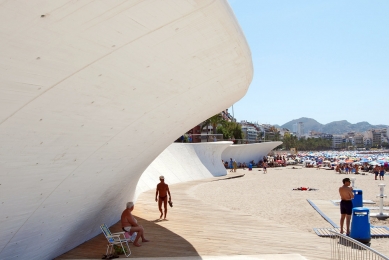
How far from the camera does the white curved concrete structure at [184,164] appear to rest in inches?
805

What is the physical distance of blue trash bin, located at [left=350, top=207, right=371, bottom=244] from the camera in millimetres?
8492

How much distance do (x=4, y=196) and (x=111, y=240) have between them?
288cm

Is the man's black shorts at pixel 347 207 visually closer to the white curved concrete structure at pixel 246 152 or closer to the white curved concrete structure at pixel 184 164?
the white curved concrete structure at pixel 184 164

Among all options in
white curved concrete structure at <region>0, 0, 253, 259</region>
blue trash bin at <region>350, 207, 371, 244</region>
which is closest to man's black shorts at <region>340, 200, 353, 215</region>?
blue trash bin at <region>350, 207, 371, 244</region>

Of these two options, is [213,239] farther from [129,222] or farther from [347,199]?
[347,199]

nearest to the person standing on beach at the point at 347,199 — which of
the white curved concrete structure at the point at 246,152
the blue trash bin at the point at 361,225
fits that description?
the blue trash bin at the point at 361,225

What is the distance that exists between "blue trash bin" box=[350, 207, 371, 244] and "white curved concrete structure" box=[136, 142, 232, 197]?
412 inches

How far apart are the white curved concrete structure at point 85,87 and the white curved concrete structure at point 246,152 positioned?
39.8 m

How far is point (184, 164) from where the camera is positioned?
26.0 metres

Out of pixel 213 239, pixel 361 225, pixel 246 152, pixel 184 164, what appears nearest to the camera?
pixel 213 239

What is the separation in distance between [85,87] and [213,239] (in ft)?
17.6

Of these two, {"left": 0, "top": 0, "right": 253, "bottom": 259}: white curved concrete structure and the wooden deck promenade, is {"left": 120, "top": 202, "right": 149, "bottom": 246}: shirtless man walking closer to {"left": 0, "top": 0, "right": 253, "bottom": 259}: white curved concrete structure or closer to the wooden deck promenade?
the wooden deck promenade

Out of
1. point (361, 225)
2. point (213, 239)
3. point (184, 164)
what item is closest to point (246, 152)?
point (184, 164)

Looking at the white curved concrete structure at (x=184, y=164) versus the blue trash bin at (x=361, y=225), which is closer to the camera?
the blue trash bin at (x=361, y=225)
